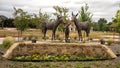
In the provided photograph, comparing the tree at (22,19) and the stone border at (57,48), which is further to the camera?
the tree at (22,19)

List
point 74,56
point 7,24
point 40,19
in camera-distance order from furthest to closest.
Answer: point 7,24 → point 40,19 → point 74,56

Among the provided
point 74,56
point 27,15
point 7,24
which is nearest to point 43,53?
point 74,56

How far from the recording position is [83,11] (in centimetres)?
4162

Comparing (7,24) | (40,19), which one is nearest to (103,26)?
(7,24)

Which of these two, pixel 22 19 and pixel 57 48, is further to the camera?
pixel 22 19

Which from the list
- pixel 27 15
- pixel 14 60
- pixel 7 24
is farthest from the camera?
pixel 7 24

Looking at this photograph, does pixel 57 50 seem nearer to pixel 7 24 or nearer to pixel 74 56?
pixel 74 56

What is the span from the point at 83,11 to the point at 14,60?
83.8 feet

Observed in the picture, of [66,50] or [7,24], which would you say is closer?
[66,50]

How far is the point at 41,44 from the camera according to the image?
758 inches

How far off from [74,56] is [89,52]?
1138mm

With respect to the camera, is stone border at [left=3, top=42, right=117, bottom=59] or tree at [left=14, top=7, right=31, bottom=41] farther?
tree at [left=14, top=7, right=31, bottom=41]

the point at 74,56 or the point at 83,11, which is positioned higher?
the point at 83,11

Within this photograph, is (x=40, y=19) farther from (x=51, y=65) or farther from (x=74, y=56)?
(x=51, y=65)
